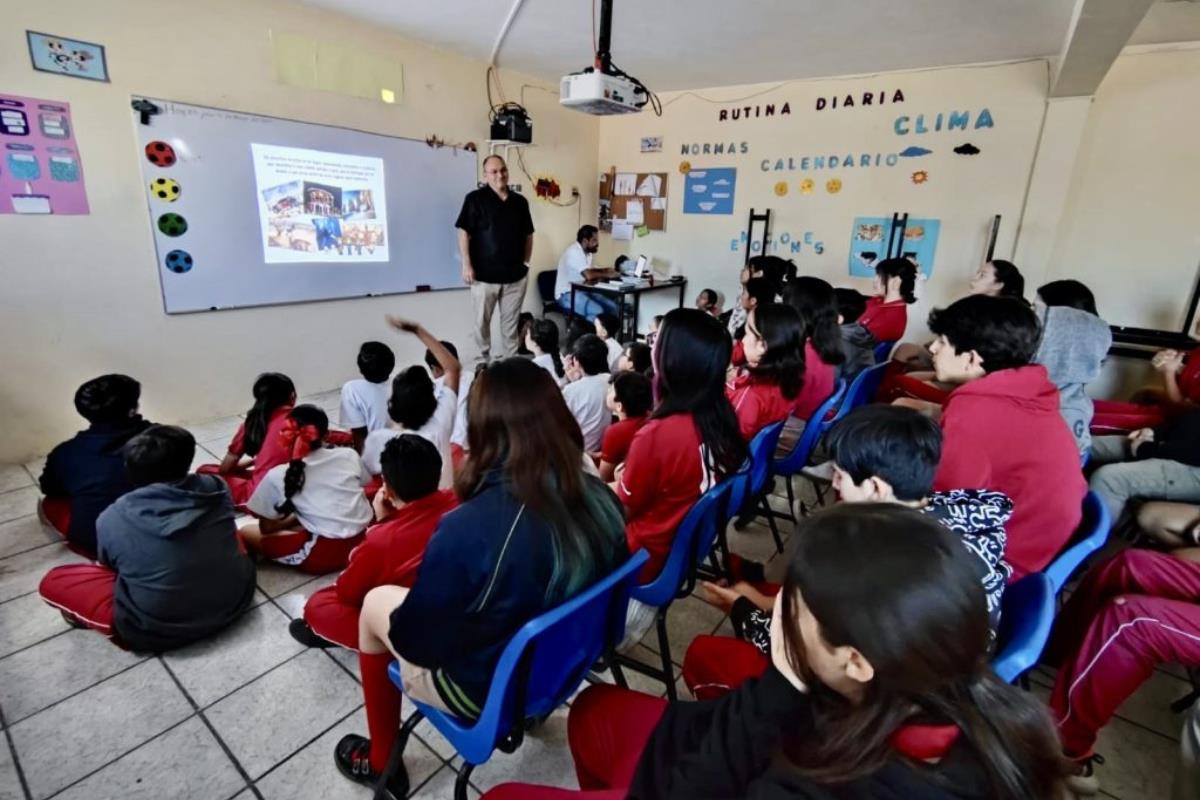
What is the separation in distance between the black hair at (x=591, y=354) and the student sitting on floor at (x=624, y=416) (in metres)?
0.45

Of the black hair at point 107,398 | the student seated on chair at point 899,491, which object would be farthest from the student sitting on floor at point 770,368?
the black hair at point 107,398

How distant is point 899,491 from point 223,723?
→ 1782 millimetres

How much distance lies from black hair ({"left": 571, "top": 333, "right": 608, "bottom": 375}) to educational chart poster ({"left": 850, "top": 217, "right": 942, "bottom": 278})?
10.9 ft

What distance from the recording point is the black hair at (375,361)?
2625mm

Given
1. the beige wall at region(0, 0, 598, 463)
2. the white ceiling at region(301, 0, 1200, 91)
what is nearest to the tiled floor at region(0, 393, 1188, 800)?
the beige wall at region(0, 0, 598, 463)

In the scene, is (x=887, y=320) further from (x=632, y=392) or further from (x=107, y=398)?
(x=107, y=398)

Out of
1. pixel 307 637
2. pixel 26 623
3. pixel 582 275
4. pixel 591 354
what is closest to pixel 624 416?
pixel 591 354

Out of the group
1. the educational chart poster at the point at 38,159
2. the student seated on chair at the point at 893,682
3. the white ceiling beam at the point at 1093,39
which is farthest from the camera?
the educational chart poster at the point at 38,159

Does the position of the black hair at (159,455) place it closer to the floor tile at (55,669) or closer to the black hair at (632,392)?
the floor tile at (55,669)

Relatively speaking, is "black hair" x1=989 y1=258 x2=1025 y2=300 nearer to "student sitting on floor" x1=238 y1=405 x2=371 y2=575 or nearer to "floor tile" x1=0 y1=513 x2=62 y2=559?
"student sitting on floor" x1=238 y1=405 x2=371 y2=575

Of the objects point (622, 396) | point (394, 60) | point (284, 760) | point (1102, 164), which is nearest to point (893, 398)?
point (622, 396)

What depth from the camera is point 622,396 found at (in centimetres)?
216

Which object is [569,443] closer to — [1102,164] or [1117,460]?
[1117,460]

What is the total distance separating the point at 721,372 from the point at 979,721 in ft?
3.78
